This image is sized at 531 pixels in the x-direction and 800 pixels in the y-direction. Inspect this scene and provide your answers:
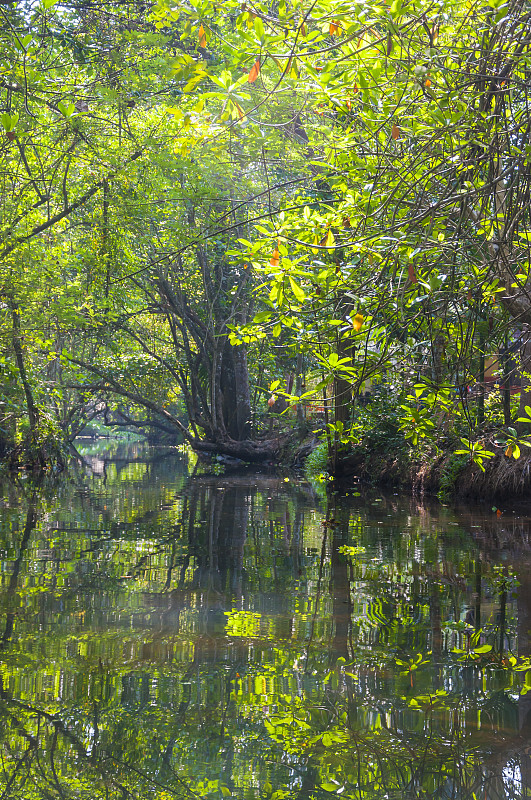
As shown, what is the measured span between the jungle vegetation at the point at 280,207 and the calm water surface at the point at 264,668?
4.45 feet

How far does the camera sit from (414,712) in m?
3.27

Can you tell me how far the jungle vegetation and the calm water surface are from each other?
1.36 metres

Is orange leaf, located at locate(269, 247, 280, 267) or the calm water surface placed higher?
orange leaf, located at locate(269, 247, 280, 267)

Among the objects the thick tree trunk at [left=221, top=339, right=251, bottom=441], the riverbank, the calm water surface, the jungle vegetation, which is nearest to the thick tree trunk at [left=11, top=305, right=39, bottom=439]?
the jungle vegetation

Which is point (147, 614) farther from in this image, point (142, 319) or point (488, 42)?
point (142, 319)

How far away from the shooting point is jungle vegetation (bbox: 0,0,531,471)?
4.50 m

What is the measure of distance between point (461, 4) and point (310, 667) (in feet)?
13.9

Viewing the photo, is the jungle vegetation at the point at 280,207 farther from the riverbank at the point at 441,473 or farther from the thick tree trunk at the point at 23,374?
the riverbank at the point at 441,473

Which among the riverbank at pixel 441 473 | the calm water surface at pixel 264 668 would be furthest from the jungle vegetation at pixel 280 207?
the calm water surface at pixel 264 668

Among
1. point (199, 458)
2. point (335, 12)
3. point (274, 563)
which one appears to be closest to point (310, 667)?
point (274, 563)

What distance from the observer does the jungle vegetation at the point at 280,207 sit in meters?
4.50

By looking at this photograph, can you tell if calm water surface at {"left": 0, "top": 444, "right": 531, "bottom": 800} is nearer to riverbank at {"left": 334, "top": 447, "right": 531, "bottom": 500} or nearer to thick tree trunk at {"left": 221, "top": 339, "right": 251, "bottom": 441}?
riverbank at {"left": 334, "top": 447, "right": 531, "bottom": 500}

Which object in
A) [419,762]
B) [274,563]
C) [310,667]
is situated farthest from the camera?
[274,563]

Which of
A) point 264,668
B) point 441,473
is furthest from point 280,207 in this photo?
point 264,668
